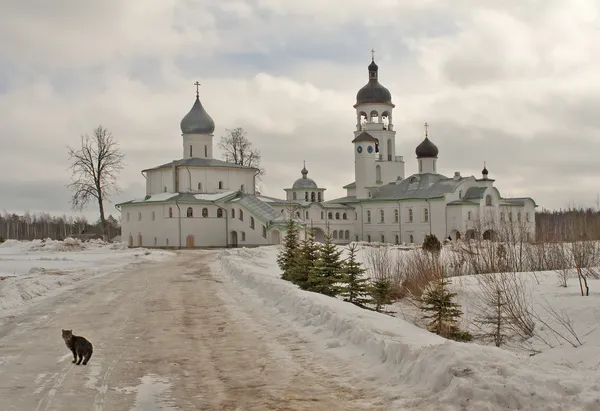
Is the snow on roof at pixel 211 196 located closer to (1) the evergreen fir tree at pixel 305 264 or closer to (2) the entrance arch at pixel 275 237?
(2) the entrance arch at pixel 275 237

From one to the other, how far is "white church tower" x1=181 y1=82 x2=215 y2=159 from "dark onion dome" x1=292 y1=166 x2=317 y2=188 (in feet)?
46.4

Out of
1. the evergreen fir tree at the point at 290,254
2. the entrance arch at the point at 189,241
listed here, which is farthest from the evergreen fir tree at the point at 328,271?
the entrance arch at the point at 189,241

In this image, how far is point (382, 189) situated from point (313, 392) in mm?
64251

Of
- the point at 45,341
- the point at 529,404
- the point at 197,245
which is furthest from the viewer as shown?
the point at 197,245

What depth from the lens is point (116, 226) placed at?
121938 mm

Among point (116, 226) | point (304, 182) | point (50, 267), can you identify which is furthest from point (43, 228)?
point (50, 267)

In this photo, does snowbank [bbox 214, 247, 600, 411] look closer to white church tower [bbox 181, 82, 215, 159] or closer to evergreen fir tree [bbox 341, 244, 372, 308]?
evergreen fir tree [bbox 341, 244, 372, 308]

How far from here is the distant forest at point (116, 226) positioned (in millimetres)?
18266

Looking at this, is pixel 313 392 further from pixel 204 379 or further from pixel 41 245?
pixel 41 245

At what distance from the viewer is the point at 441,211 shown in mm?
62250

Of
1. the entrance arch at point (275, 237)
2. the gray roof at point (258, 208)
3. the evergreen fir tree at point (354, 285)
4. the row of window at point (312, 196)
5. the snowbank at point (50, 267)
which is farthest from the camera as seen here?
the row of window at point (312, 196)

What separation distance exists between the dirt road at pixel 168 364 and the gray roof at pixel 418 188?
50.6m

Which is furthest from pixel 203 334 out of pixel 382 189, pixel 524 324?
pixel 382 189

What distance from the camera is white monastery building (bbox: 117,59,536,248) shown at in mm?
57812
